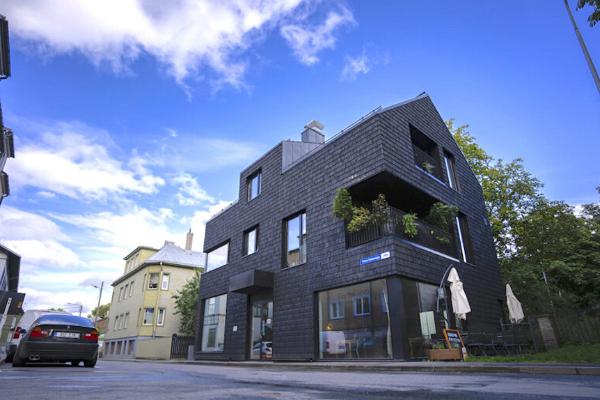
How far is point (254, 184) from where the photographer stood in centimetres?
1814

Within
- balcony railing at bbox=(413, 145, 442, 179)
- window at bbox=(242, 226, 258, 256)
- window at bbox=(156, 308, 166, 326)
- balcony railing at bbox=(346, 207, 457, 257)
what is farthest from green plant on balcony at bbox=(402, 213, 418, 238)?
window at bbox=(156, 308, 166, 326)

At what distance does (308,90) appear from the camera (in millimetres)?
15406

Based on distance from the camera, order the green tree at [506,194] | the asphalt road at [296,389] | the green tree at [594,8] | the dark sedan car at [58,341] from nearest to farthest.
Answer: the asphalt road at [296,389] < the green tree at [594,8] < the dark sedan car at [58,341] < the green tree at [506,194]

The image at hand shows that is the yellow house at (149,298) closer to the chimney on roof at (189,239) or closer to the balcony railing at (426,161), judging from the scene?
the chimney on roof at (189,239)

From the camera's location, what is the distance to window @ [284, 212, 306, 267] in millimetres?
13615

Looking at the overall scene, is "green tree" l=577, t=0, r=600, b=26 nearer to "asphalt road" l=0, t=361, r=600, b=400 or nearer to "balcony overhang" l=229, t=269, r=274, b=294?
"asphalt road" l=0, t=361, r=600, b=400

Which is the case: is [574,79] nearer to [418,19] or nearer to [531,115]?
[531,115]

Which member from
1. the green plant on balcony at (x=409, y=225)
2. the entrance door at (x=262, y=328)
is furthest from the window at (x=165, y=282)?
the green plant on balcony at (x=409, y=225)

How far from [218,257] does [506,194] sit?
62.6 feet

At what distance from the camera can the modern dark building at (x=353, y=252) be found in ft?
34.4

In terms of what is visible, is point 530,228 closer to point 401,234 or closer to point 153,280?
point 401,234

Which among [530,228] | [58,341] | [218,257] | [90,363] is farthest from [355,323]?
[530,228]

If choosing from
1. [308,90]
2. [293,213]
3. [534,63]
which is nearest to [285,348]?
[293,213]

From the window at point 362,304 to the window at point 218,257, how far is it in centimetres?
914
